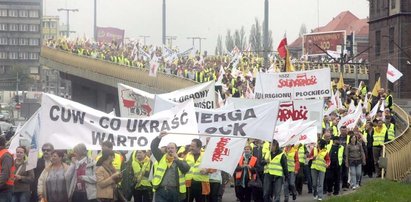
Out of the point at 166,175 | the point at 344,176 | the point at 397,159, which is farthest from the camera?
the point at 397,159

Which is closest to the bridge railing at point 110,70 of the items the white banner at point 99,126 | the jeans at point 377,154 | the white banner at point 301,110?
the jeans at point 377,154

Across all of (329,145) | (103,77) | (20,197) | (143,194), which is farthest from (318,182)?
(103,77)

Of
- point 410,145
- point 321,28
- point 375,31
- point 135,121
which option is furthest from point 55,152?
point 321,28

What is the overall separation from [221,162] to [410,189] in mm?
5925

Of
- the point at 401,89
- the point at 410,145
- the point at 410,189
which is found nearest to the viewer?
the point at 410,189

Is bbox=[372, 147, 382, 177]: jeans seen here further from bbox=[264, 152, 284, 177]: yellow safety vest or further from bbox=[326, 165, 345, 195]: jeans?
bbox=[264, 152, 284, 177]: yellow safety vest

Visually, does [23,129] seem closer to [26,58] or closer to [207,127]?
[207,127]

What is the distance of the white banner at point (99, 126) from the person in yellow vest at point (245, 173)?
16.8 feet

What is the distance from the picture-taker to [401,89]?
65.1 meters

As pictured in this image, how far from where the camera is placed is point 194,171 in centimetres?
1839

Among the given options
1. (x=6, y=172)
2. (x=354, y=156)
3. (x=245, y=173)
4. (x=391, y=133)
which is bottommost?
(x=245, y=173)

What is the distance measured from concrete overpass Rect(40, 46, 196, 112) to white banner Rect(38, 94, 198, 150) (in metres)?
29.7

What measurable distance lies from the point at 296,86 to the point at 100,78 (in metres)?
31.0

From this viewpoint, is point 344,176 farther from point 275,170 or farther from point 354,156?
point 275,170
